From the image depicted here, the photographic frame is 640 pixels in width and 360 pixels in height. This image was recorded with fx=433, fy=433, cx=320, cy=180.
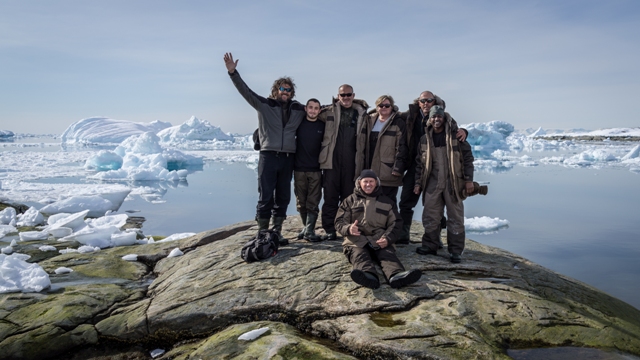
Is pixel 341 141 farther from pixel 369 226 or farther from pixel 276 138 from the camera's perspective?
pixel 369 226

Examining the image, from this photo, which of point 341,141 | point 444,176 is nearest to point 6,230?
point 341,141

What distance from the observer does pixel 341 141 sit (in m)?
5.12

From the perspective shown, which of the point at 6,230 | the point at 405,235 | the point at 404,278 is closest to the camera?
the point at 404,278

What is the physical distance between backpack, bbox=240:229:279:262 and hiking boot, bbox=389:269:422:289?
1530mm

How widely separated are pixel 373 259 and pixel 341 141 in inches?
56.8

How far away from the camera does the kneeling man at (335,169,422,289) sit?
14.3 feet

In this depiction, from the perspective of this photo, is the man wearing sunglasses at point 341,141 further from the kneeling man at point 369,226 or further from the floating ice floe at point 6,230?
the floating ice floe at point 6,230

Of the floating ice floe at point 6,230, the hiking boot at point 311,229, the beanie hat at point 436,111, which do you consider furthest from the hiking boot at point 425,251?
the floating ice floe at point 6,230

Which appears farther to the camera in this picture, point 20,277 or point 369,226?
point 20,277

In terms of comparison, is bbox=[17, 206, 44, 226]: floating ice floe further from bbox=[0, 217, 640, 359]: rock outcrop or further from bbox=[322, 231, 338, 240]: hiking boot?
bbox=[322, 231, 338, 240]: hiking boot

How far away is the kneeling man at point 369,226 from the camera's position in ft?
14.3

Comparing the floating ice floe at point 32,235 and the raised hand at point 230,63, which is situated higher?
the raised hand at point 230,63

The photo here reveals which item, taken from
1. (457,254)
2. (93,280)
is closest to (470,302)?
(457,254)

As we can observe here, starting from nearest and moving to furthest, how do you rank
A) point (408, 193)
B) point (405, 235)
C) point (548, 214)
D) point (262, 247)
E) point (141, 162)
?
1. point (262, 247)
2. point (408, 193)
3. point (405, 235)
4. point (548, 214)
5. point (141, 162)
